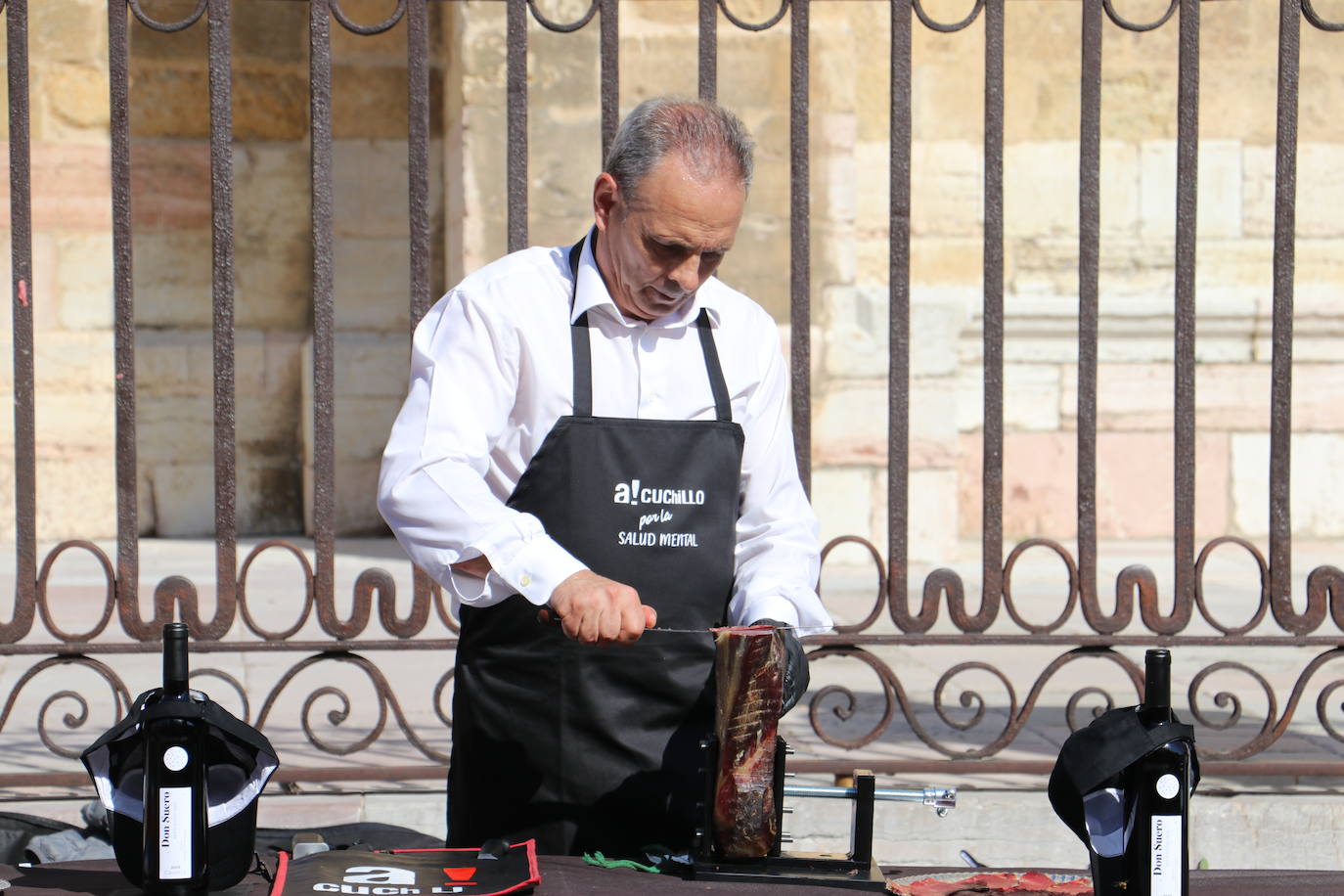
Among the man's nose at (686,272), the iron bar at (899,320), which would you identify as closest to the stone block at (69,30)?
the iron bar at (899,320)

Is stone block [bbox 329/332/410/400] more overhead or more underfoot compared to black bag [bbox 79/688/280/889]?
more overhead

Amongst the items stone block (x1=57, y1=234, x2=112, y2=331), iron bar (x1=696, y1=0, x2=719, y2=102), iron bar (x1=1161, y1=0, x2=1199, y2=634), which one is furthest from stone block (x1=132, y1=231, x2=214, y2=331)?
iron bar (x1=1161, y1=0, x2=1199, y2=634)

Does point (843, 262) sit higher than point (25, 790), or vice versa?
point (843, 262)

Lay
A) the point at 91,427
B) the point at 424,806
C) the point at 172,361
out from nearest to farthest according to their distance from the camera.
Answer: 1. the point at 424,806
2. the point at 91,427
3. the point at 172,361

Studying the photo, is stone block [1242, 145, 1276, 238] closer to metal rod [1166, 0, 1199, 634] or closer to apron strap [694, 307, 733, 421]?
metal rod [1166, 0, 1199, 634]

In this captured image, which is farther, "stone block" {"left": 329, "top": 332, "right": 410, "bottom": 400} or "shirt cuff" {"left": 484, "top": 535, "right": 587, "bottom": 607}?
"stone block" {"left": 329, "top": 332, "right": 410, "bottom": 400}

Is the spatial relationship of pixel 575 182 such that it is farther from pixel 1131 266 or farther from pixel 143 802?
pixel 143 802

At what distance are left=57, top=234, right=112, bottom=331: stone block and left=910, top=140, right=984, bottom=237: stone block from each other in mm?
3815

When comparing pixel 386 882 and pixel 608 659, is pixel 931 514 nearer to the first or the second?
pixel 608 659

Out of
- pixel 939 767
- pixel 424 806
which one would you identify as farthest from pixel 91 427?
pixel 939 767

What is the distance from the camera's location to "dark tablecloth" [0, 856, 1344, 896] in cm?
187

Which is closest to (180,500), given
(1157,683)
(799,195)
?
(799,195)

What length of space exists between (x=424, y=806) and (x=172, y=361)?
4.78 meters

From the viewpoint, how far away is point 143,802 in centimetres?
185
